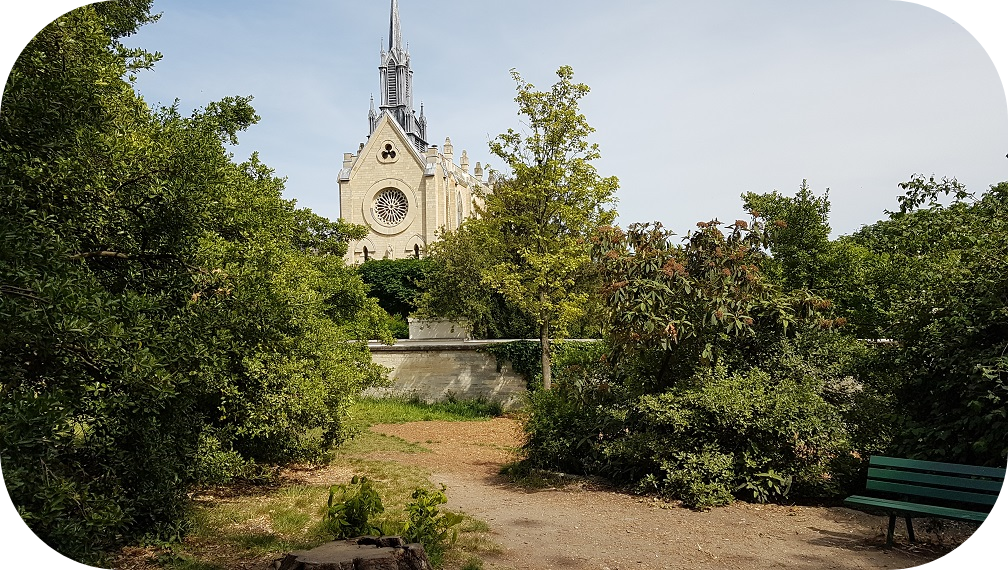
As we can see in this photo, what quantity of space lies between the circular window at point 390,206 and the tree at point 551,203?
39.1 meters

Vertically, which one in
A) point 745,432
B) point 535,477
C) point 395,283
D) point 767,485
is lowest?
point 535,477

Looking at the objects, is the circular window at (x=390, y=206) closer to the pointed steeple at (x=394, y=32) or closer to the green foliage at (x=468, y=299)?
the pointed steeple at (x=394, y=32)

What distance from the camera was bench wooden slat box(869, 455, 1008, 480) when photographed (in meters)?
5.80

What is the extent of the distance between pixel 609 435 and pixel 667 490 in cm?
163

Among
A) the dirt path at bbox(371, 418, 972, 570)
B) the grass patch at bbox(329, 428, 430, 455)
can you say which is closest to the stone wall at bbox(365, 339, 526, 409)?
the grass patch at bbox(329, 428, 430, 455)

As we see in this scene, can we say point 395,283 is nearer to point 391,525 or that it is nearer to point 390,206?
point 390,206

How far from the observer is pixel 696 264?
9.76m

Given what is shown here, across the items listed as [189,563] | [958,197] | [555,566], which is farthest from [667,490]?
[189,563]

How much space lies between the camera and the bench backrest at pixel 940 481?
5.78 metres

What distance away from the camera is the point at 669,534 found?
6.98 metres

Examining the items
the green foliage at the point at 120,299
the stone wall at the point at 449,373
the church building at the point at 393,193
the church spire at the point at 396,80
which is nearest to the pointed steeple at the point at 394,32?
the church spire at the point at 396,80

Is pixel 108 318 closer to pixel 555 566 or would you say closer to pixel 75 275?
pixel 75 275

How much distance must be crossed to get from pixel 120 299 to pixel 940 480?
7.04 metres

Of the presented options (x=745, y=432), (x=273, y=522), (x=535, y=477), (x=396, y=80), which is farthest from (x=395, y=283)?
(x=396, y=80)
